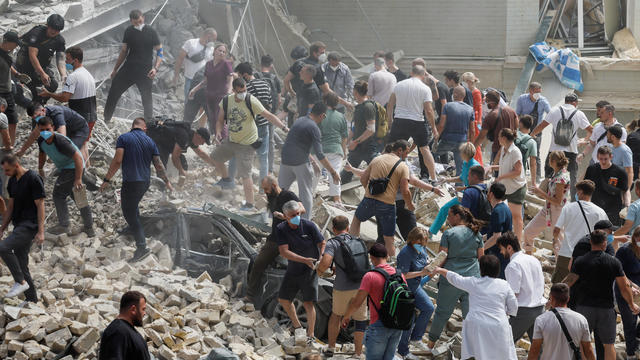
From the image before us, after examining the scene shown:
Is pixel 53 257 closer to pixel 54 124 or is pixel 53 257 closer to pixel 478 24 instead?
pixel 54 124

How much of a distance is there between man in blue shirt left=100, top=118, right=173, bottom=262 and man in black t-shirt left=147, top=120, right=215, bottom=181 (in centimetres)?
98

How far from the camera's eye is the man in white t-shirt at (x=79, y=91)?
36.6 feet

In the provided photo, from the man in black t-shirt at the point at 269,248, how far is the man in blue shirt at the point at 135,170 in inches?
60.9

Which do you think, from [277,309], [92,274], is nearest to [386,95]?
[277,309]

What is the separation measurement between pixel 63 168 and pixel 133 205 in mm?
991

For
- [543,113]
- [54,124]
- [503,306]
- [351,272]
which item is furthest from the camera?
[543,113]

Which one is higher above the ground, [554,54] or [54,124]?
[54,124]

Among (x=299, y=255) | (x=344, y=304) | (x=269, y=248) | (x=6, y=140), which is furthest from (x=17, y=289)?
(x=344, y=304)

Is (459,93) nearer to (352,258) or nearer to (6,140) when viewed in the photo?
(352,258)

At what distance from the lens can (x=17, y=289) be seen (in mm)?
8961

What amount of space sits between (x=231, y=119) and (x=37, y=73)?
114 inches

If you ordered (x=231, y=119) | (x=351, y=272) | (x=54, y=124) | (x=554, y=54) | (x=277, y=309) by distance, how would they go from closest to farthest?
(x=351, y=272) < (x=277, y=309) < (x=54, y=124) < (x=231, y=119) < (x=554, y=54)

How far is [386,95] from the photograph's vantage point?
43.8ft

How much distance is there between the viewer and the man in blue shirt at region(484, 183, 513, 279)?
30.1 feet
